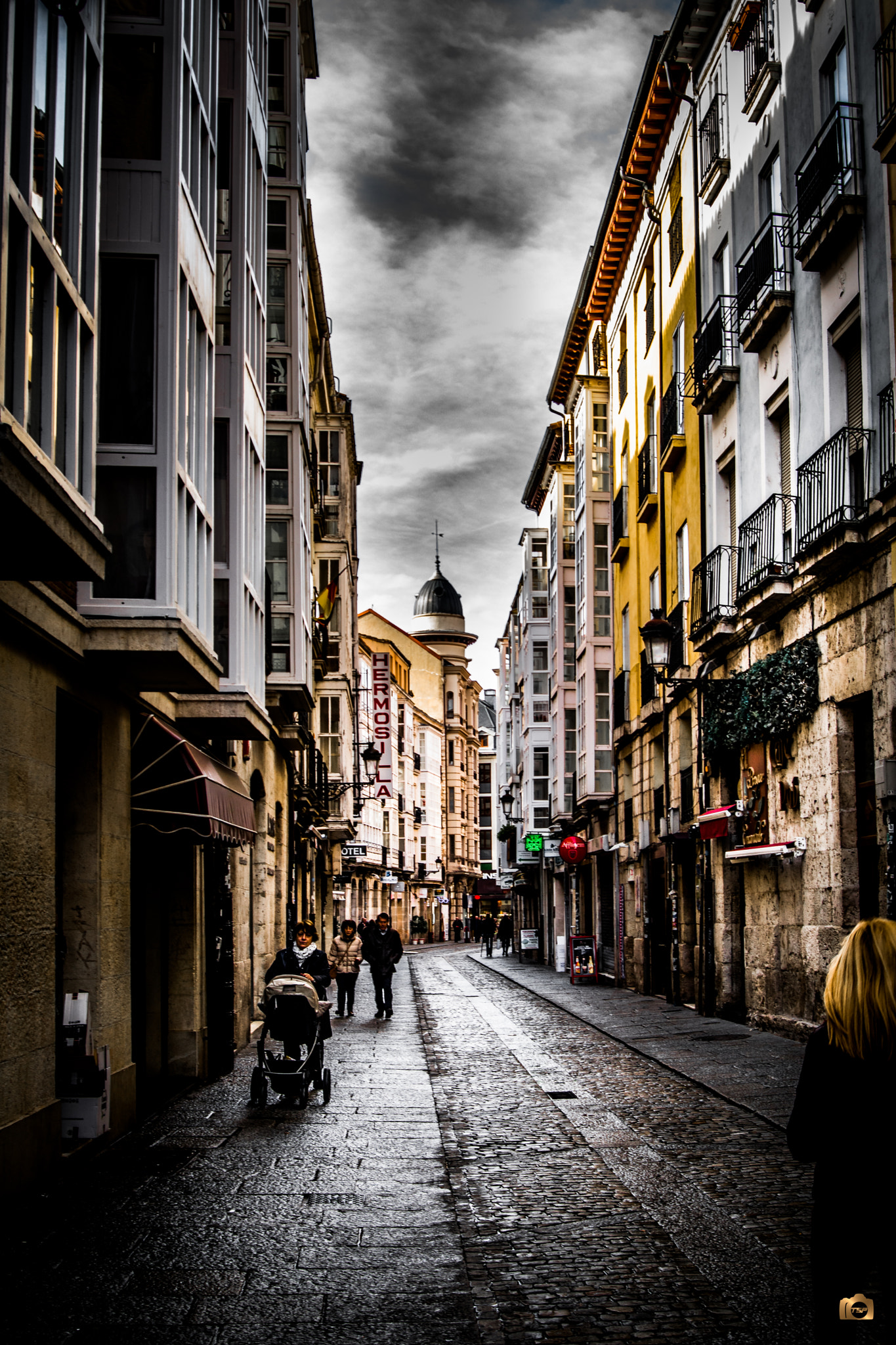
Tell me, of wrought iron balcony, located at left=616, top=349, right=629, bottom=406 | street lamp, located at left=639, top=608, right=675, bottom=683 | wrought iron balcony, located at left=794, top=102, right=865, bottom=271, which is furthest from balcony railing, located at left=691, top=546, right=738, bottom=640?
wrought iron balcony, located at left=616, top=349, right=629, bottom=406

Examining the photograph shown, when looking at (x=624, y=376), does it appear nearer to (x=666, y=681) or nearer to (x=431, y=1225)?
(x=666, y=681)

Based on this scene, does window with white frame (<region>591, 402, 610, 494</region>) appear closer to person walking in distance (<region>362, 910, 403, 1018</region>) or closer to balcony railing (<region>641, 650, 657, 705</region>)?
balcony railing (<region>641, 650, 657, 705</region>)

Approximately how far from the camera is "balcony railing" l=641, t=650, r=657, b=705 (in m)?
28.0

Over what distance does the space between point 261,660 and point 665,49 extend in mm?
13147

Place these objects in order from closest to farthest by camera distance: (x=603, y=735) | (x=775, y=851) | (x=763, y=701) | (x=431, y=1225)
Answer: (x=431, y=1225), (x=775, y=851), (x=763, y=701), (x=603, y=735)

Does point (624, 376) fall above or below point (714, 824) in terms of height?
above

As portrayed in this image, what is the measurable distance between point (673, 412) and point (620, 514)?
23.9ft

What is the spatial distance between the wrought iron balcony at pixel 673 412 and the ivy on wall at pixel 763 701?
5.34 meters

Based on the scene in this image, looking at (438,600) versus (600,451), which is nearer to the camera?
(600,451)

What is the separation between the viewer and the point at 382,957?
2319 centimetres

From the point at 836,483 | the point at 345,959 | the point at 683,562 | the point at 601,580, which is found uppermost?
the point at 601,580

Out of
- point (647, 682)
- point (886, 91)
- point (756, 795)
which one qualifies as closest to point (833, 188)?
point (886, 91)

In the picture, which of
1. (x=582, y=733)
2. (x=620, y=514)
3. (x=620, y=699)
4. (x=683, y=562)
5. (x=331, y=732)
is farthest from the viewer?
(x=331, y=732)

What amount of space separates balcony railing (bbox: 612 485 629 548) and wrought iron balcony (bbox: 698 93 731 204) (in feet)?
31.1
